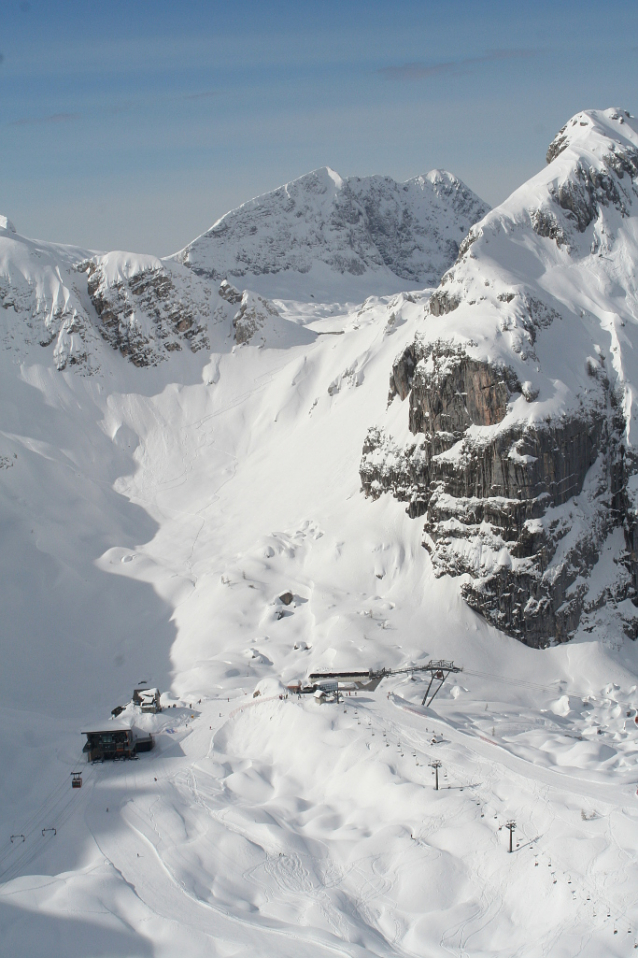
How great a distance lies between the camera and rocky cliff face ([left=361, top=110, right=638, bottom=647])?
79000 millimetres

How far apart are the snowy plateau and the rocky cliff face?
1.01ft

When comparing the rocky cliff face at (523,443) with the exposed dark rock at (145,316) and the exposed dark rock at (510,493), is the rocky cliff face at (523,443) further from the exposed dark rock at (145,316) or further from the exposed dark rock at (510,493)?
the exposed dark rock at (145,316)

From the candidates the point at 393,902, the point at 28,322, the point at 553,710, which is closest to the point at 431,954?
the point at 393,902

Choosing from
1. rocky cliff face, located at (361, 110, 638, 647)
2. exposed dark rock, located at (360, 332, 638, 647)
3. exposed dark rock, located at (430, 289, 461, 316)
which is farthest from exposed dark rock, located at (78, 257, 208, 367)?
exposed dark rock, located at (360, 332, 638, 647)

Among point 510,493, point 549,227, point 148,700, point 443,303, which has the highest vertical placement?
point 549,227

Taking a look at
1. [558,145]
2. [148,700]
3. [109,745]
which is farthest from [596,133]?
[109,745]

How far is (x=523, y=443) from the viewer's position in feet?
258

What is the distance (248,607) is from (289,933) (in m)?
44.8

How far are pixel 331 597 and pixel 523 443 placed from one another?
873 inches

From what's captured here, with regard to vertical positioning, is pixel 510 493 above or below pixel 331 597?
above

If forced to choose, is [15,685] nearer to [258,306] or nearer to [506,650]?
[506,650]

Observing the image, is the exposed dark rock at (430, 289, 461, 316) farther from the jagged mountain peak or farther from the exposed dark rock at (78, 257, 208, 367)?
the exposed dark rock at (78, 257, 208, 367)

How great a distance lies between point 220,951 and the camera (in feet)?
122

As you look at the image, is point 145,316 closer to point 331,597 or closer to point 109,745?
point 331,597
